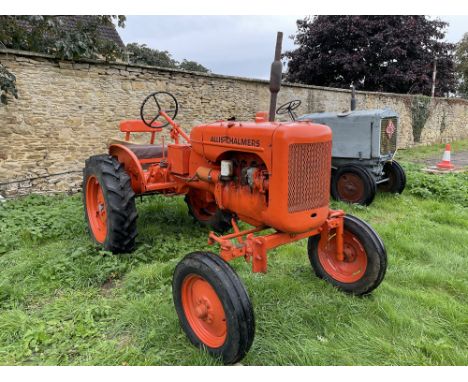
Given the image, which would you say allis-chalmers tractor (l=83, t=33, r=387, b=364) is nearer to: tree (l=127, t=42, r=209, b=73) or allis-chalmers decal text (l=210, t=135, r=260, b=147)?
allis-chalmers decal text (l=210, t=135, r=260, b=147)

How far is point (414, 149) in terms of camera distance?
11961 millimetres

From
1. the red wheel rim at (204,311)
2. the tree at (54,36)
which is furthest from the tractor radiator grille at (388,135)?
the tree at (54,36)

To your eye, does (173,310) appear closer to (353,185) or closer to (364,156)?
Result: (353,185)

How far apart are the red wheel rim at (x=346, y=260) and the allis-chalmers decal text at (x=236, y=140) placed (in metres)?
1.00

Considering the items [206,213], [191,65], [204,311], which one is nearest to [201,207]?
[206,213]

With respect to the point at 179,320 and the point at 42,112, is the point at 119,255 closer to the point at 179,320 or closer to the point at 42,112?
the point at 179,320

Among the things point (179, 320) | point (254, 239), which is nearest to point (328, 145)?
point (254, 239)

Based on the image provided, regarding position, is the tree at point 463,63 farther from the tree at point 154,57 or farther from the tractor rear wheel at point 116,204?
the tractor rear wheel at point 116,204

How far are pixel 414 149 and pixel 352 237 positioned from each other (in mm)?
10716

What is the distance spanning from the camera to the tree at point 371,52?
1573 cm

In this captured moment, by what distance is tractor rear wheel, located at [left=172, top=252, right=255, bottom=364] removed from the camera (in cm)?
183

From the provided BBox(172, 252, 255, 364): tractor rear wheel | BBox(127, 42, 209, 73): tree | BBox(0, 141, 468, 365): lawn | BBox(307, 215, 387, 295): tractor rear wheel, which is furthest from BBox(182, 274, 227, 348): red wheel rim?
BBox(127, 42, 209, 73): tree

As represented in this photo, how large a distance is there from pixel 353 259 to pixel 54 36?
4.98 meters

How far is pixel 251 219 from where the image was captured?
8.05 feet
